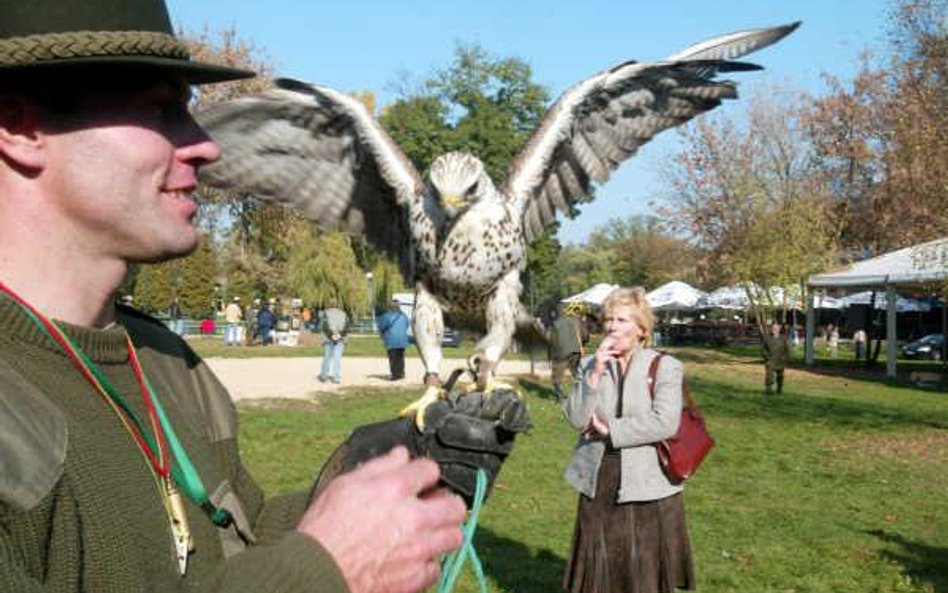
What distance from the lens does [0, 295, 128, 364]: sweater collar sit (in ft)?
4.60

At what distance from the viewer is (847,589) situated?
20.6ft

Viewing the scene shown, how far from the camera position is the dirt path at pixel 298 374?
1758 centimetres

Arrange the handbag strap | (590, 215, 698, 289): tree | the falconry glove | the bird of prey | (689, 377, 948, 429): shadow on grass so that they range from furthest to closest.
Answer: (590, 215, 698, 289): tree < (689, 377, 948, 429): shadow on grass < the handbag strap < the bird of prey < the falconry glove

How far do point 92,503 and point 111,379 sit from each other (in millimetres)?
361

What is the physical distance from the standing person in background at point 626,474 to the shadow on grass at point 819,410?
11.0 meters

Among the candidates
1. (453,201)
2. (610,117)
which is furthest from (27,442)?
(610,117)

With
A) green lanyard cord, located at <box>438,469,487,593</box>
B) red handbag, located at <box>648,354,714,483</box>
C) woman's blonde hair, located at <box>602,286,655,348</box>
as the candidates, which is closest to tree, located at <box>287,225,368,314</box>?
woman's blonde hair, located at <box>602,286,655,348</box>

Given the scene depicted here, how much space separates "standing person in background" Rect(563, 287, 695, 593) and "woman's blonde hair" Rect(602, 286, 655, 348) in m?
0.01

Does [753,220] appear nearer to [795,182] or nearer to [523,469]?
[795,182]

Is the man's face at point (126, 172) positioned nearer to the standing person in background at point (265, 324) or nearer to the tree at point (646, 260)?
the standing person in background at point (265, 324)

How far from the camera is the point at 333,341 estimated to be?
1942cm

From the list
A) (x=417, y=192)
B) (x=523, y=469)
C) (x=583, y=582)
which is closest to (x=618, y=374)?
(x=583, y=582)

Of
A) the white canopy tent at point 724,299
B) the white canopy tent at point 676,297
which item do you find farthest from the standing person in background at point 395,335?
the white canopy tent at point 676,297

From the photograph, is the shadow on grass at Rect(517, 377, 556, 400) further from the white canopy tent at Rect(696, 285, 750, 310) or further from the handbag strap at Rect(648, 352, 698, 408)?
the white canopy tent at Rect(696, 285, 750, 310)
